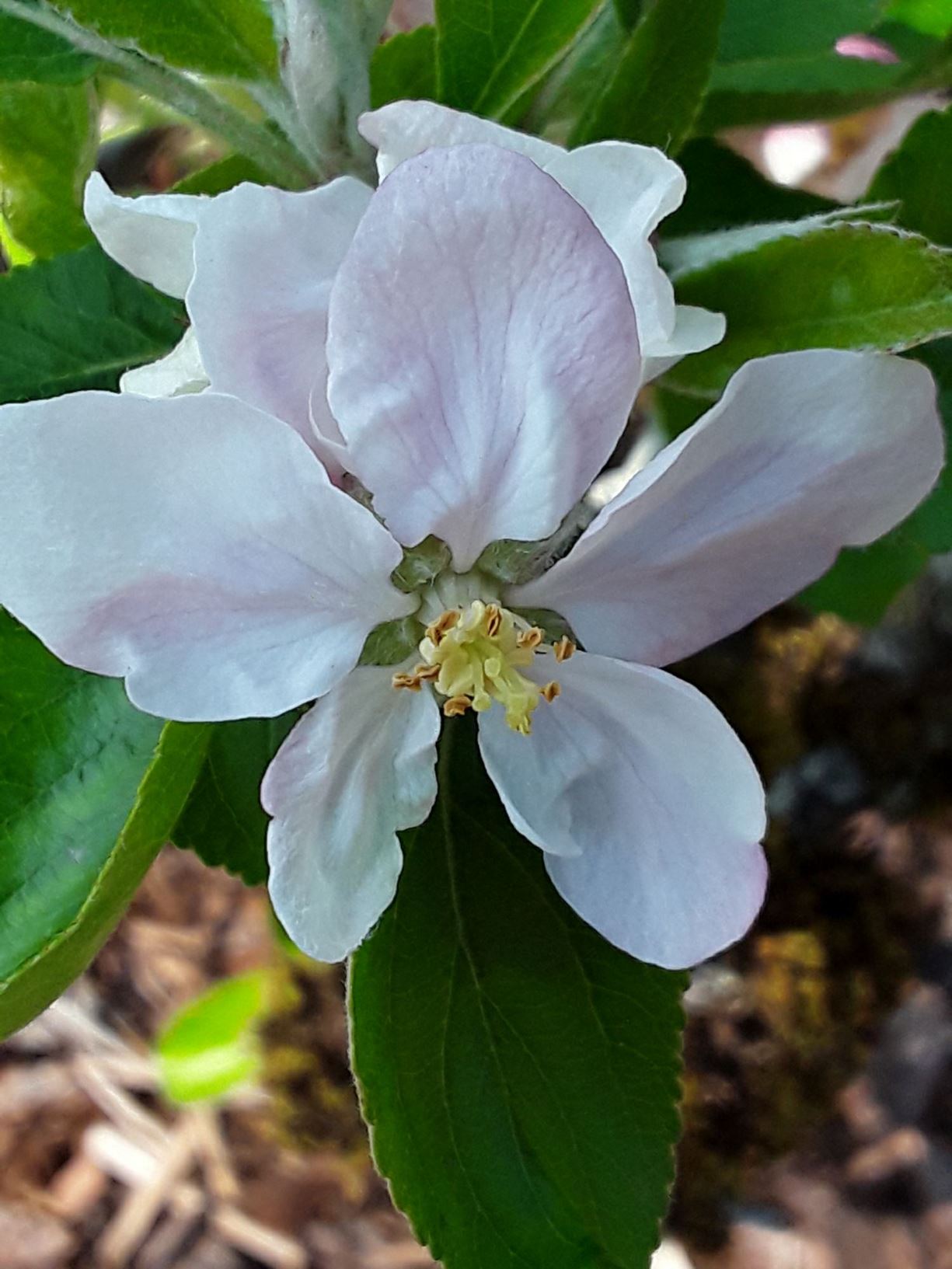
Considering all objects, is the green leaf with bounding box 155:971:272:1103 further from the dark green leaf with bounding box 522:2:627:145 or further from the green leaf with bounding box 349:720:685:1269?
the dark green leaf with bounding box 522:2:627:145

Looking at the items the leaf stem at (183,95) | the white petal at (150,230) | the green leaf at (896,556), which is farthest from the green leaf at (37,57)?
the green leaf at (896,556)

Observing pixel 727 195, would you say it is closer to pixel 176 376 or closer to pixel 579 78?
pixel 579 78

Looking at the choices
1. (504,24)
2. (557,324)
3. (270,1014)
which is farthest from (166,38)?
(270,1014)

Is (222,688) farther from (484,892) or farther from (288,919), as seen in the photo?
(484,892)

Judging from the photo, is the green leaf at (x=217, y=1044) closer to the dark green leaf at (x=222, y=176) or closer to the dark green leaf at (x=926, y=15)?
the dark green leaf at (x=222, y=176)

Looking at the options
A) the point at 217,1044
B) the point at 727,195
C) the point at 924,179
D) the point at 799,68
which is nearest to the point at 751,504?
the point at 924,179

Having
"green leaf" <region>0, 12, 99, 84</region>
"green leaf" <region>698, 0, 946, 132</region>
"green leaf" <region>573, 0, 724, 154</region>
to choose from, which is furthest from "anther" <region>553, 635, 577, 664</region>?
"green leaf" <region>698, 0, 946, 132</region>

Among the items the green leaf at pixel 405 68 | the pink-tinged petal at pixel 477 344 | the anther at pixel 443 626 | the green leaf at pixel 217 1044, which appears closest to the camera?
the pink-tinged petal at pixel 477 344
